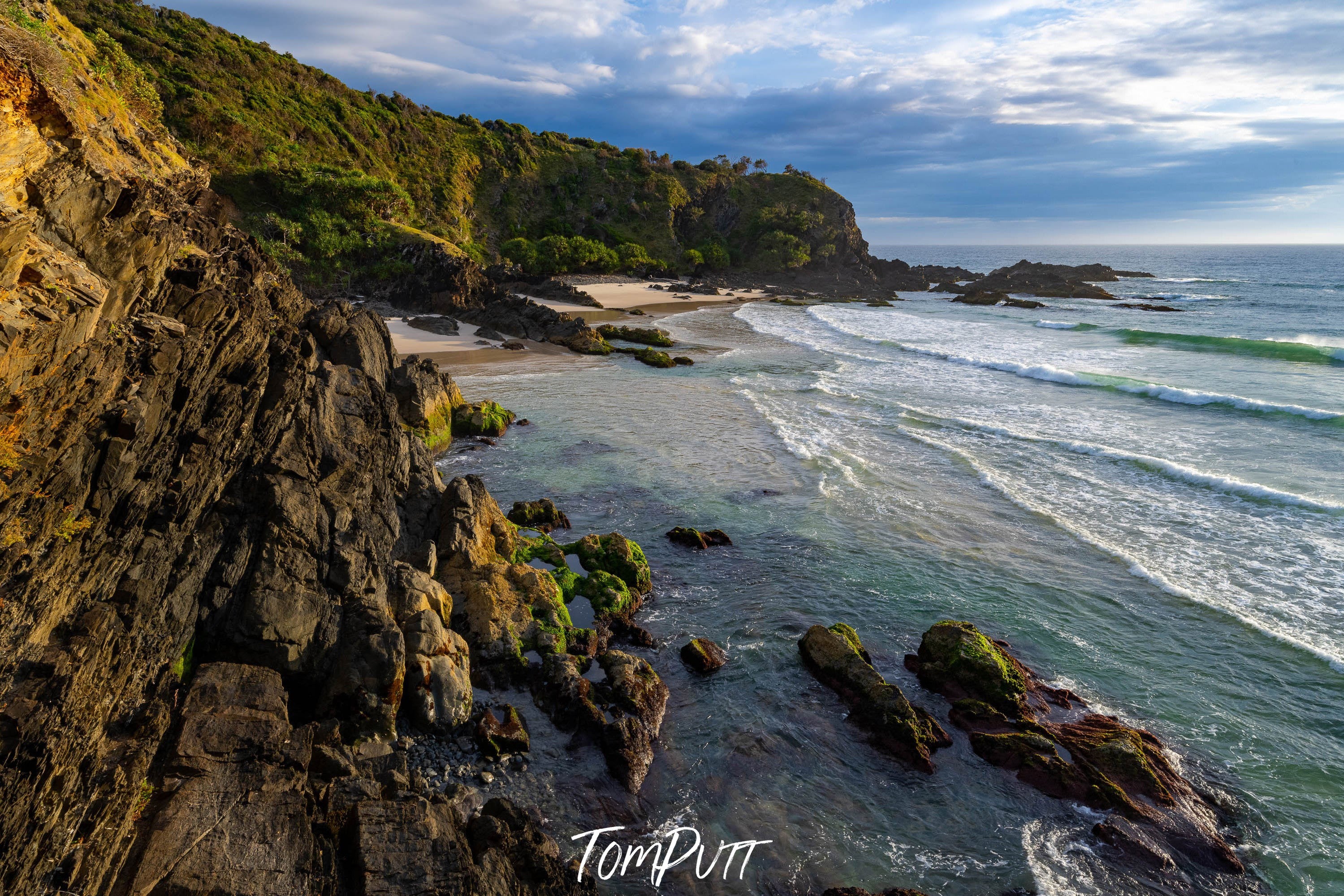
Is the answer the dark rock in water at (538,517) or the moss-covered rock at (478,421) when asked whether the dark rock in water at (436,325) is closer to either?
the moss-covered rock at (478,421)

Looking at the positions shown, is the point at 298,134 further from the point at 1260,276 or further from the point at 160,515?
the point at 1260,276

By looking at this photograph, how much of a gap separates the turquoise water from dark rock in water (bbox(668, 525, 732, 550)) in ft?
1.12

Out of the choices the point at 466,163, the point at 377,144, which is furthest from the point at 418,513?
the point at 466,163

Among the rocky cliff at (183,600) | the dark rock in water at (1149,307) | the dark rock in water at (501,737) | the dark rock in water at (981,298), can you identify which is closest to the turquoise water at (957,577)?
the dark rock in water at (501,737)

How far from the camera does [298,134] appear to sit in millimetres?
64250

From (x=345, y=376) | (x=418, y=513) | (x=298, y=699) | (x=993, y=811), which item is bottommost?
(x=993, y=811)

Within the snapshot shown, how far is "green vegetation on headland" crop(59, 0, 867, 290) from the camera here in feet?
170

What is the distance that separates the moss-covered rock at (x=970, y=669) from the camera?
11.1 m

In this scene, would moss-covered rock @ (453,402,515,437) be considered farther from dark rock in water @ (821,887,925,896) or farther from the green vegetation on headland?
the green vegetation on headland

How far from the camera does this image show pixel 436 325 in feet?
143

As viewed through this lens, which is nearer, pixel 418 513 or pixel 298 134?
pixel 418 513

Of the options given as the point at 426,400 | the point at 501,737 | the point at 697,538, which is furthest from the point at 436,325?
the point at 501,737

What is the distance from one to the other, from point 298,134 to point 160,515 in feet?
230

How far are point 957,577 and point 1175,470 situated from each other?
39.2 feet
